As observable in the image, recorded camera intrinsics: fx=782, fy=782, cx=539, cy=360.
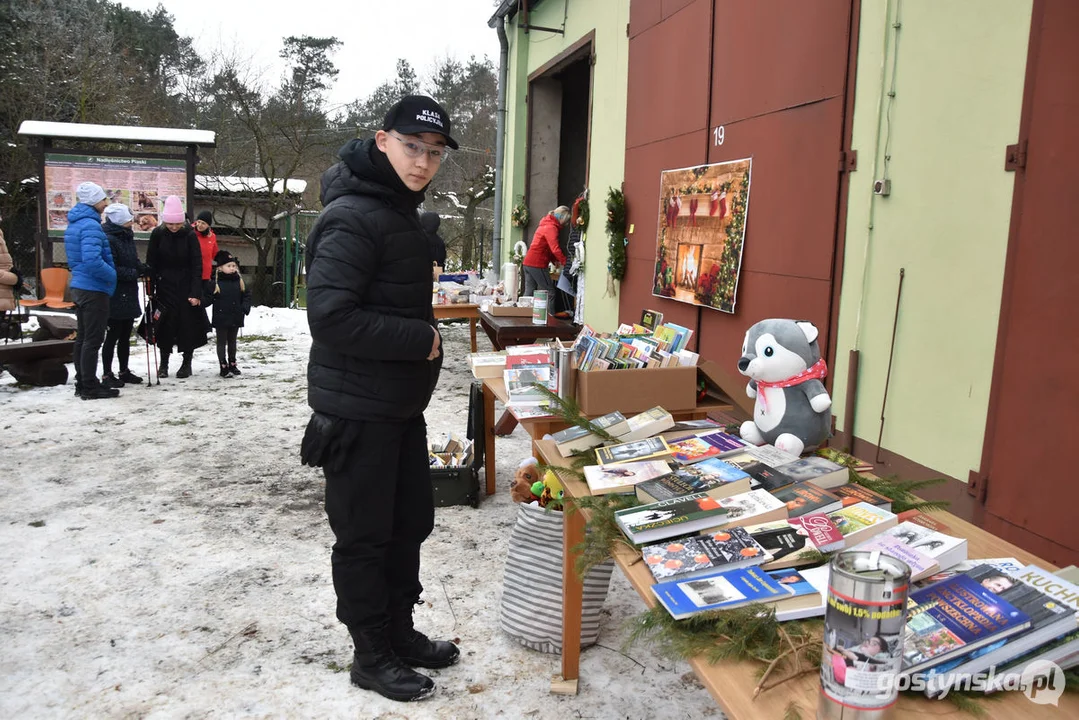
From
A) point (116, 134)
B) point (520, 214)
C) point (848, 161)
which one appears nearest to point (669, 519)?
point (848, 161)

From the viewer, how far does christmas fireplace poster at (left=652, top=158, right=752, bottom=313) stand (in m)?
5.72

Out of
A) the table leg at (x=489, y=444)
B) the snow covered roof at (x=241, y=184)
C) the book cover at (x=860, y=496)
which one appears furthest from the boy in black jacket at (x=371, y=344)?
the snow covered roof at (x=241, y=184)

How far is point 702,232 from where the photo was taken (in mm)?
6277

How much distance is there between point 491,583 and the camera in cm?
357

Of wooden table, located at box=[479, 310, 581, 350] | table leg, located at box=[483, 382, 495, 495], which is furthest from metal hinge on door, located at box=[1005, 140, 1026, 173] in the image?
wooden table, located at box=[479, 310, 581, 350]

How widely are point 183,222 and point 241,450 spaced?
3222mm

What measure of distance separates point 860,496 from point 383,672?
5.43 feet

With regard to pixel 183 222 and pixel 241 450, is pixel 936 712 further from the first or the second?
pixel 183 222

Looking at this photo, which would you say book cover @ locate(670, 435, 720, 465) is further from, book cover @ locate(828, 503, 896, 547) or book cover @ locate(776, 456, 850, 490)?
book cover @ locate(828, 503, 896, 547)

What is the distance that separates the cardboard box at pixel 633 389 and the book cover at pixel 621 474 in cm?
79

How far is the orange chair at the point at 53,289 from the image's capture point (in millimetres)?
10539

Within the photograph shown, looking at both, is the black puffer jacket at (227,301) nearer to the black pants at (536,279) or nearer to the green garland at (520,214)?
the black pants at (536,279)

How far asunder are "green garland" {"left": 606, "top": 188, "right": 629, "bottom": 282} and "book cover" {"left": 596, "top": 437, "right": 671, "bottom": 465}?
18.9 feet

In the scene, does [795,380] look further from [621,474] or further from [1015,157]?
[1015,157]
